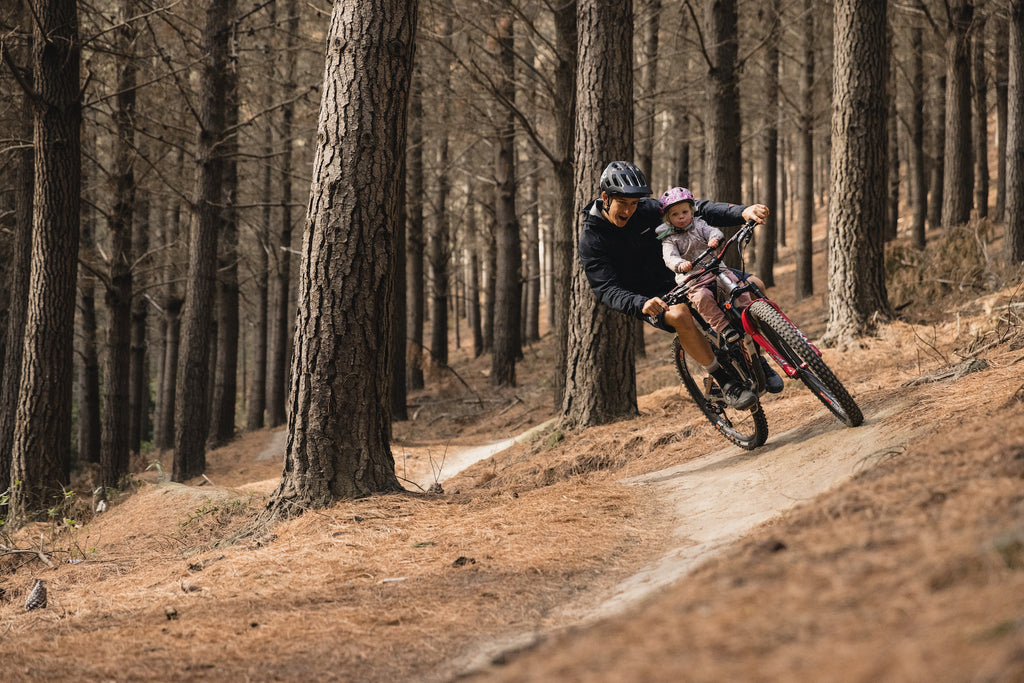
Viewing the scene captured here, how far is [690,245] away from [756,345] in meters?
0.87

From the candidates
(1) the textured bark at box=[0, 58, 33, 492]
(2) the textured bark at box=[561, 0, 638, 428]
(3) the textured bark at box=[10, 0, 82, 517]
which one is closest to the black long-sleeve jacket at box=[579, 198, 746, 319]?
(2) the textured bark at box=[561, 0, 638, 428]

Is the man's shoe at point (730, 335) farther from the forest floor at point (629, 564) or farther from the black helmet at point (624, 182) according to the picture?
the black helmet at point (624, 182)

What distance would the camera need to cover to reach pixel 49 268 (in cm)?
974

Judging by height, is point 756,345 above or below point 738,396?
above

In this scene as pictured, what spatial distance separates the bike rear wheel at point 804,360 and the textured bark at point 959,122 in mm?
11796

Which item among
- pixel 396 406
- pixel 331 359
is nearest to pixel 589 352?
pixel 331 359

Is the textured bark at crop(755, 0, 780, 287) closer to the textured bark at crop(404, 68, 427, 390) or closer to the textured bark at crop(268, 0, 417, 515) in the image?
the textured bark at crop(404, 68, 427, 390)

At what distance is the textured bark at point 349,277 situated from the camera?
19.7ft

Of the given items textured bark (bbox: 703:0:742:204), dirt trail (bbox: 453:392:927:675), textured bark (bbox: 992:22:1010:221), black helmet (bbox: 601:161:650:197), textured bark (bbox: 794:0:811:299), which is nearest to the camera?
dirt trail (bbox: 453:392:927:675)

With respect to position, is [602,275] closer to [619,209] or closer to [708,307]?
[619,209]

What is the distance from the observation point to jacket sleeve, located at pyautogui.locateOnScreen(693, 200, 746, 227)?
228 inches

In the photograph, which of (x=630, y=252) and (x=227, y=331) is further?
(x=227, y=331)

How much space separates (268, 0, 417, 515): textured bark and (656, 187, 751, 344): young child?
2062 mm

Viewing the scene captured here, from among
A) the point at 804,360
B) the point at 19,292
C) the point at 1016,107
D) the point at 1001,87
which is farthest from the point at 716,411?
the point at 1001,87
